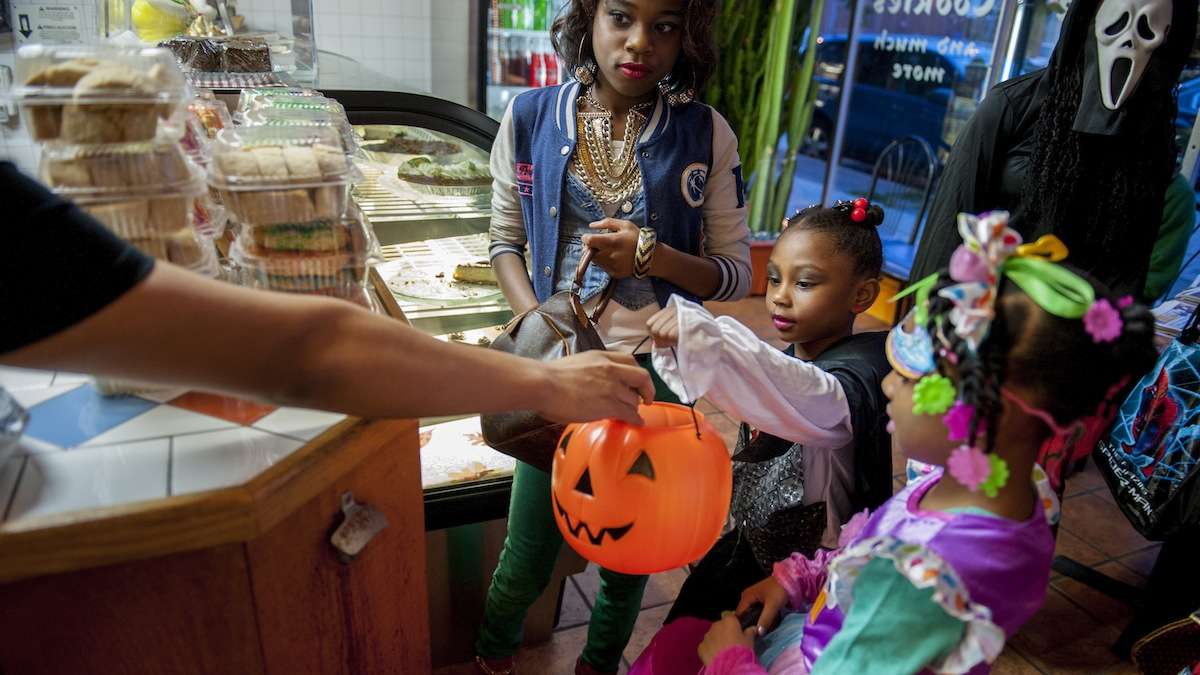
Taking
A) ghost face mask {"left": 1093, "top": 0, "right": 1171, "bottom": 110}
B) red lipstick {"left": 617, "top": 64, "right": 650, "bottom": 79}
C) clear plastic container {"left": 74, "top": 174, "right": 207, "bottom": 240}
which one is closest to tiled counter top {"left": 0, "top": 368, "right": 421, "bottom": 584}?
clear plastic container {"left": 74, "top": 174, "right": 207, "bottom": 240}

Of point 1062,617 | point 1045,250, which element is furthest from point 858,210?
point 1062,617

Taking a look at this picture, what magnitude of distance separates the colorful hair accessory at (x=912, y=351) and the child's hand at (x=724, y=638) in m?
0.69

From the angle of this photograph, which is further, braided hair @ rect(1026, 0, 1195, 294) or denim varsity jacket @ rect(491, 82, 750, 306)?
braided hair @ rect(1026, 0, 1195, 294)

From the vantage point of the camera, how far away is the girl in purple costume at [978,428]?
3.49 feet

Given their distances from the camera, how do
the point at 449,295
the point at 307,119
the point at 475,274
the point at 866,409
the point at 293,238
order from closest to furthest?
the point at 293,238
the point at 866,409
the point at 307,119
the point at 449,295
the point at 475,274

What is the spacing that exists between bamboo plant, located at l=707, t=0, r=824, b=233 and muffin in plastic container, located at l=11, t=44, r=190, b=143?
16.5 ft

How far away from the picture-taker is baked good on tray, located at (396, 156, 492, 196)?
2885mm

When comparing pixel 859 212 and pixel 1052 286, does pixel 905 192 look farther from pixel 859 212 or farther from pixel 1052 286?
pixel 1052 286

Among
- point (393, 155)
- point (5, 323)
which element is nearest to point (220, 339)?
point (5, 323)

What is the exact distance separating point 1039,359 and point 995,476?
187 millimetres

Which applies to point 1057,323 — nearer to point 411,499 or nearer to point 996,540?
point 996,540

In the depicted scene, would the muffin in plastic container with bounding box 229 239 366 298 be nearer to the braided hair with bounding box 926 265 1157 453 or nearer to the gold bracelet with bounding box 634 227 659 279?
the gold bracelet with bounding box 634 227 659 279

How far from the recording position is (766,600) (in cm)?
167

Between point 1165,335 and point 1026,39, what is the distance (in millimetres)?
3603
